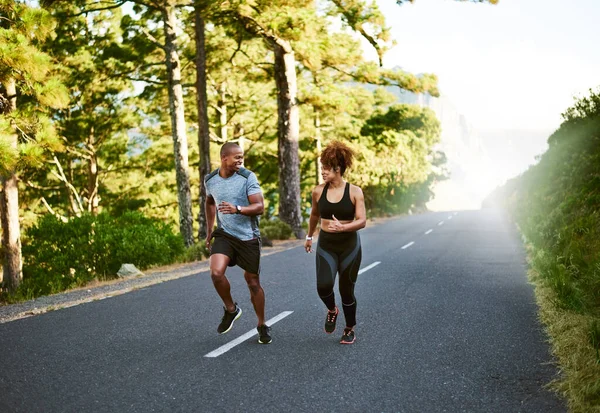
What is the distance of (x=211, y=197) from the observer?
561 cm

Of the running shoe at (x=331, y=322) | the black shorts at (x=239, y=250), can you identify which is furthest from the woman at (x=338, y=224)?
the black shorts at (x=239, y=250)

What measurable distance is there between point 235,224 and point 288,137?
50.3ft

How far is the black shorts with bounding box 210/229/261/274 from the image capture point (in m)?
5.38

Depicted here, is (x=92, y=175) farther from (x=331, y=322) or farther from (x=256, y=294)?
(x=331, y=322)

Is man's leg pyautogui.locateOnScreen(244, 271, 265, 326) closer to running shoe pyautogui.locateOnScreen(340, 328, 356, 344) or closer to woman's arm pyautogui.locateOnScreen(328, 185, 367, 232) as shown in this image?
running shoe pyautogui.locateOnScreen(340, 328, 356, 344)

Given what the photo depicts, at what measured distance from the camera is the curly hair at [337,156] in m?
5.20

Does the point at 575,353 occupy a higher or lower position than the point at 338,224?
lower

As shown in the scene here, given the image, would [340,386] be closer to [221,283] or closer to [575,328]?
[221,283]

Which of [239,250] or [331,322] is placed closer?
[239,250]

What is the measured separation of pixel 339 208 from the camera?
5.21 m

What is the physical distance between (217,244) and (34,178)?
26.8 metres

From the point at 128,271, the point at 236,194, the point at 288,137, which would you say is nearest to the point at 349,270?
the point at 236,194

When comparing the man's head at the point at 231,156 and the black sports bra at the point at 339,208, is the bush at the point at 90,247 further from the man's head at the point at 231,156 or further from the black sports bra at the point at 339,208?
the black sports bra at the point at 339,208

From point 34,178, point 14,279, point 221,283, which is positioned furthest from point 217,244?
point 34,178
